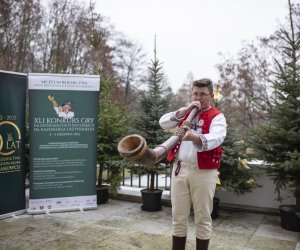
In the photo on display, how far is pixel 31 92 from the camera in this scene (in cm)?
517

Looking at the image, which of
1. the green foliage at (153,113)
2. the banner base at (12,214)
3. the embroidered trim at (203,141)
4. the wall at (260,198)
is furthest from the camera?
the green foliage at (153,113)

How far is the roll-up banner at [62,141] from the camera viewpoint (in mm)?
5215

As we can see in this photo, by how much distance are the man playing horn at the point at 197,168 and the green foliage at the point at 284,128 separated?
73.9 inches

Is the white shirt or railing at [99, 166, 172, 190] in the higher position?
the white shirt

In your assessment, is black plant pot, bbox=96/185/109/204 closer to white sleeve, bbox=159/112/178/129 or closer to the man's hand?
white sleeve, bbox=159/112/178/129

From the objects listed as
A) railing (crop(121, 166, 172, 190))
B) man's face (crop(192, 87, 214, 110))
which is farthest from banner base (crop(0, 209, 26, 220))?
man's face (crop(192, 87, 214, 110))

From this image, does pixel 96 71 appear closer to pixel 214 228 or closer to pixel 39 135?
pixel 39 135

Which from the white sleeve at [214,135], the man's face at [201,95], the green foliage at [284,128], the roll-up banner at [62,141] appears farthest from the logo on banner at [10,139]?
the green foliage at [284,128]

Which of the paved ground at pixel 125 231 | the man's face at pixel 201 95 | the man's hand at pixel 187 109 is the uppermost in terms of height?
the man's face at pixel 201 95

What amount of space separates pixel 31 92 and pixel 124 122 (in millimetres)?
1704

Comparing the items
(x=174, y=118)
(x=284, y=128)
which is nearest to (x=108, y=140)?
(x=284, y=128)

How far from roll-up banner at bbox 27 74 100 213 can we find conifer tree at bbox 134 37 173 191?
752 millimetres

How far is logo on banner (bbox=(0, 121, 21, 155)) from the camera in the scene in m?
4.95

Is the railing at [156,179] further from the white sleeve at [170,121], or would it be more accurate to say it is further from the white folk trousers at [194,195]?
the white sleeve at [170,121]
